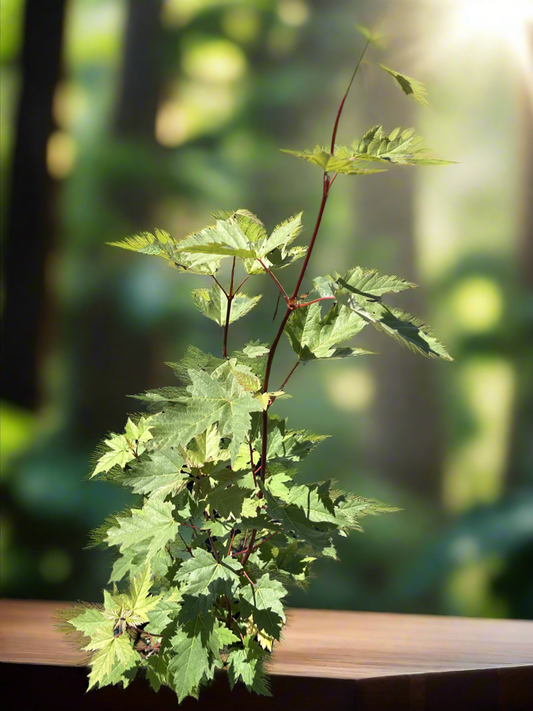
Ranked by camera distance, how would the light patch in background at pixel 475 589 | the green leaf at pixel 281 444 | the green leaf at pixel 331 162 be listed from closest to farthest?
the green leaf at pixel 331 162 → the green leaf at pixel 281 444 → the light patch in background at pixel 475 589

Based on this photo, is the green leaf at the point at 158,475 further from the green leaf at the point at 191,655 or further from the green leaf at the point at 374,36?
the green leaf at the point at 374,36

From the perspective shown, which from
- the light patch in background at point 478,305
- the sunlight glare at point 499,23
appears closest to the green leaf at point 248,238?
the light patch in background at point 478,305

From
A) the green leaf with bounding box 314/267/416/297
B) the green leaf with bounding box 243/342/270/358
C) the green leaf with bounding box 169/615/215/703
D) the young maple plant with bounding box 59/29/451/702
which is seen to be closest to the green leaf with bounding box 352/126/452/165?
the young maple plant with bounding box 59/29/451/702

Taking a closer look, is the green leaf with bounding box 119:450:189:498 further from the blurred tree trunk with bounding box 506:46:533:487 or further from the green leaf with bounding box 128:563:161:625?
the blurred tree trunk with bounding box 506:46:533:487

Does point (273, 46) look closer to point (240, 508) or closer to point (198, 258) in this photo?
point (198, 258)

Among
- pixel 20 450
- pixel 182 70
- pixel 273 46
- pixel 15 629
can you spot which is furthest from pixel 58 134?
pixel 15 629

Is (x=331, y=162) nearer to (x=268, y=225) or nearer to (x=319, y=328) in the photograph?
(x=319, y=328)
